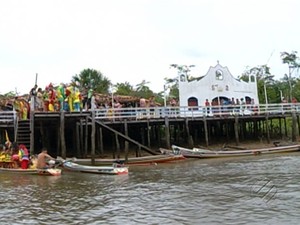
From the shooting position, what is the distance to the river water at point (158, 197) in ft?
34.1

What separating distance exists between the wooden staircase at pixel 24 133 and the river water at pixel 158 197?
468 centimetres

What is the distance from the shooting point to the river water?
34.1 feet

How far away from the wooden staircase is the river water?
15.3 ft

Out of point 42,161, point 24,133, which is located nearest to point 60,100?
point 24,133

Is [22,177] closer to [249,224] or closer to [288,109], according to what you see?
[249,224]

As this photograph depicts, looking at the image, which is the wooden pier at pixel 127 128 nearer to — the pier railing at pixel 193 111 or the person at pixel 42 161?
the pier railing at pixel 193 111

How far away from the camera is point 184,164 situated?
23.5 metres

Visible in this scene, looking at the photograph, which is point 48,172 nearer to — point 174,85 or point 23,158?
point 23,158

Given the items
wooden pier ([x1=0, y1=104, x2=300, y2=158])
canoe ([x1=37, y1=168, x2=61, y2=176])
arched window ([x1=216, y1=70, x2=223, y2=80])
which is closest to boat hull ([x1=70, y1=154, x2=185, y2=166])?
wooden pier ([x1=0, y1=104, x2=300, y2=158])

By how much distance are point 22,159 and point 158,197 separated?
8.84 m

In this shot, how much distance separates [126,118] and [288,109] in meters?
12.8

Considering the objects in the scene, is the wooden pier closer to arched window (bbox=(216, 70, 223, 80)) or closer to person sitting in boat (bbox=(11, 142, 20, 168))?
person sitting in boat (bbox=(11, 142, 20, 168))

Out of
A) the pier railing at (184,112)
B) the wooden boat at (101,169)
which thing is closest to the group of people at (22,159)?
the wooden boat at (101,169)

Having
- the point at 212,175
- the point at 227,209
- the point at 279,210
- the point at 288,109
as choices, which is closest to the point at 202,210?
the point at 227,209
